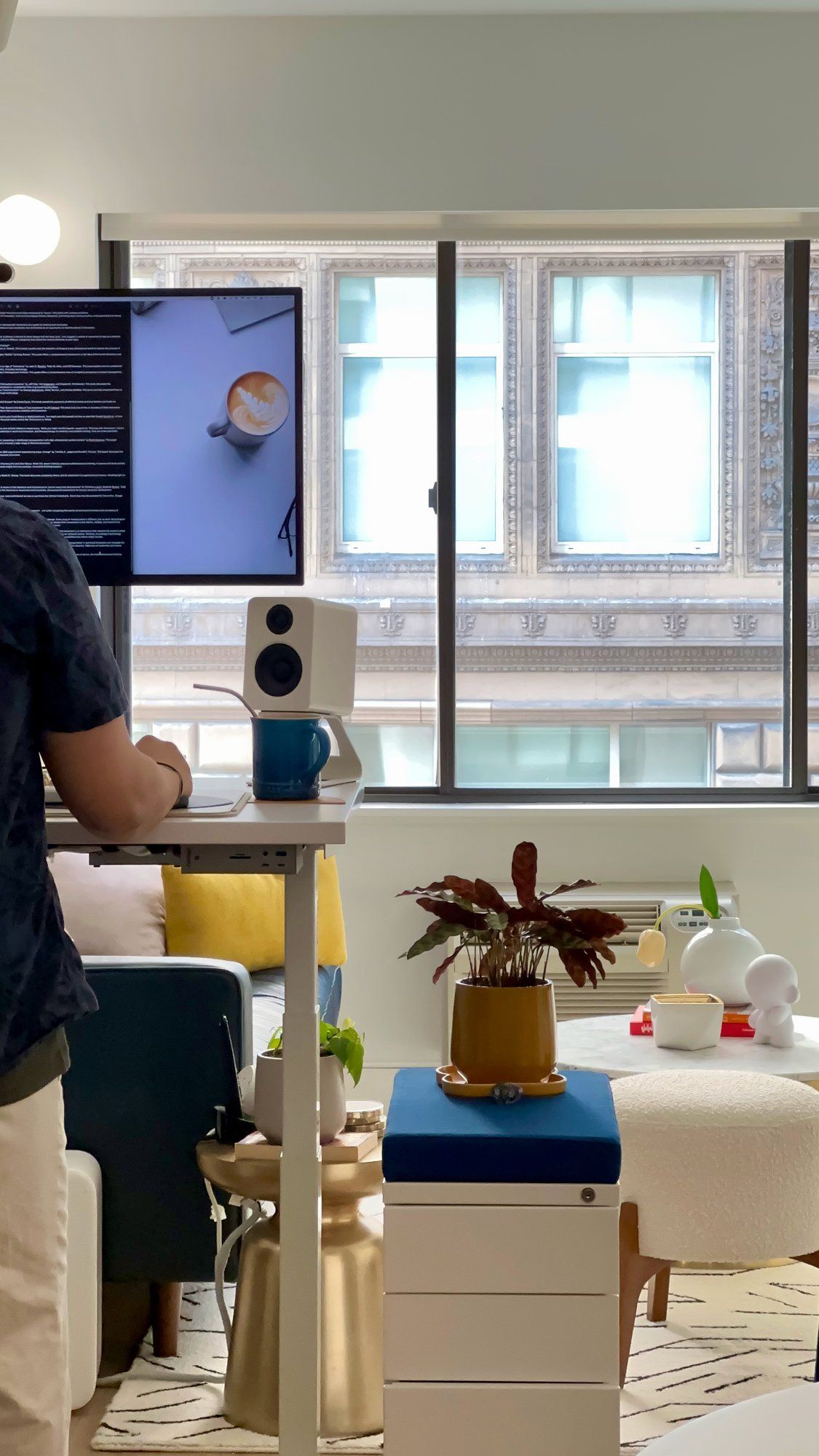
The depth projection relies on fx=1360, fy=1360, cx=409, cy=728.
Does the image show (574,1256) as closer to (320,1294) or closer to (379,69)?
(320,1294)

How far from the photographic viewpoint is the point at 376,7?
12.2ft

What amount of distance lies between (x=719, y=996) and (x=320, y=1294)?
3.93 feet

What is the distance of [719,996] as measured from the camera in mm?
2928

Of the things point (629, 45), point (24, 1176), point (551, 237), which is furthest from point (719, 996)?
point (629, 45)

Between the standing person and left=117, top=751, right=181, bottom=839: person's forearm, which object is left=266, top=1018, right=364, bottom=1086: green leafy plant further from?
the standing person

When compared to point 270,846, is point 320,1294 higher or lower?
lower

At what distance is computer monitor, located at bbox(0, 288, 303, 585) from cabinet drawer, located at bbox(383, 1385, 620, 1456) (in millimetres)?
2435

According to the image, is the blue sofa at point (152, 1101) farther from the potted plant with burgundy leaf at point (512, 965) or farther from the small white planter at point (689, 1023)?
the small white planter at point (689, 1023)

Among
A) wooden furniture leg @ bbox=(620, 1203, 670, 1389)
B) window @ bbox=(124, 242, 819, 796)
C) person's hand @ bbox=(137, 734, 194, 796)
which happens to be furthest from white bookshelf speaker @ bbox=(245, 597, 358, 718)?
window @ bbox=(124, 242, 819, 796)

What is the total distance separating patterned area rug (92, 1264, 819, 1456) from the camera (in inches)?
83.8

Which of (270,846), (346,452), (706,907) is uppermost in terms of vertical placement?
(346,452)

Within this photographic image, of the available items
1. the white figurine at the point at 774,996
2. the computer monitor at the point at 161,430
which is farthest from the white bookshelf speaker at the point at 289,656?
the computer monitor at the point at 161,430

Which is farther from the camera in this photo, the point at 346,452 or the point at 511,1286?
the point at 346,452

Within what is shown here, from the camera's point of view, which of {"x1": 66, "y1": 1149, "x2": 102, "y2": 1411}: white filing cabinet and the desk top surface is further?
{"x1": 66, "y1": 1149, "x2": 102, "y2": 1411}: white filing cabinet
